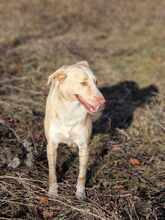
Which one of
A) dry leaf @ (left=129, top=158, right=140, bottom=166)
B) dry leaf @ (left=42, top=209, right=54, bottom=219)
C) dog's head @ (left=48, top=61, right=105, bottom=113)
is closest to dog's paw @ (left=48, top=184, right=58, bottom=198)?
dry leaf @ (left=42, top=209, right=54, bottom=219)

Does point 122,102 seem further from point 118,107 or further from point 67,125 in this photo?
point 67,125

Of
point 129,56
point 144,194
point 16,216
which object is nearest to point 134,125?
point 144,194

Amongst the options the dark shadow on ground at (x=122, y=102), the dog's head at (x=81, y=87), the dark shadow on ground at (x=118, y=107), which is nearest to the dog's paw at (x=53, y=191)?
the dark shadow on ground at (x=118, y=107)

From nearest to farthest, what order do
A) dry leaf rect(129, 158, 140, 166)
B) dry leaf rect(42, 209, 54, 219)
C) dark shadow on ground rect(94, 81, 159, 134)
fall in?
dry leaf rect(42, 209, 54, 219)
dry leaf rect(129, 158, 140, 166)
dark shadow on ground rect(94, 81, 159, 134)

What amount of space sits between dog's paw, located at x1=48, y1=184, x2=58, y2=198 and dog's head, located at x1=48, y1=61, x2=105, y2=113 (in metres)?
1.03

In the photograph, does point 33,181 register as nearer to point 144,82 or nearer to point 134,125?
point 134,125

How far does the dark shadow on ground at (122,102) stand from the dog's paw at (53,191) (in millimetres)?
1755

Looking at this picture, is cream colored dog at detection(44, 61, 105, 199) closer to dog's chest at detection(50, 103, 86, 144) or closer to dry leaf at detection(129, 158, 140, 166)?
dog's chest at detection(50, 103, 86, 144)

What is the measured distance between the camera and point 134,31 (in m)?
12.3

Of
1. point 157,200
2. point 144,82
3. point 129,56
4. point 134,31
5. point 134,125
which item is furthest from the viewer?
point 134,31

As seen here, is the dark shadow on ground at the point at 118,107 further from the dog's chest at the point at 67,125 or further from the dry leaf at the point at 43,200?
the dog's chest at the point at 67,125

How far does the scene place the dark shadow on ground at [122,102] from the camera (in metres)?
6.86

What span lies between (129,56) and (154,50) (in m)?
0.63

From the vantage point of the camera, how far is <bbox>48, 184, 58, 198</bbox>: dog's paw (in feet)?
15.8
